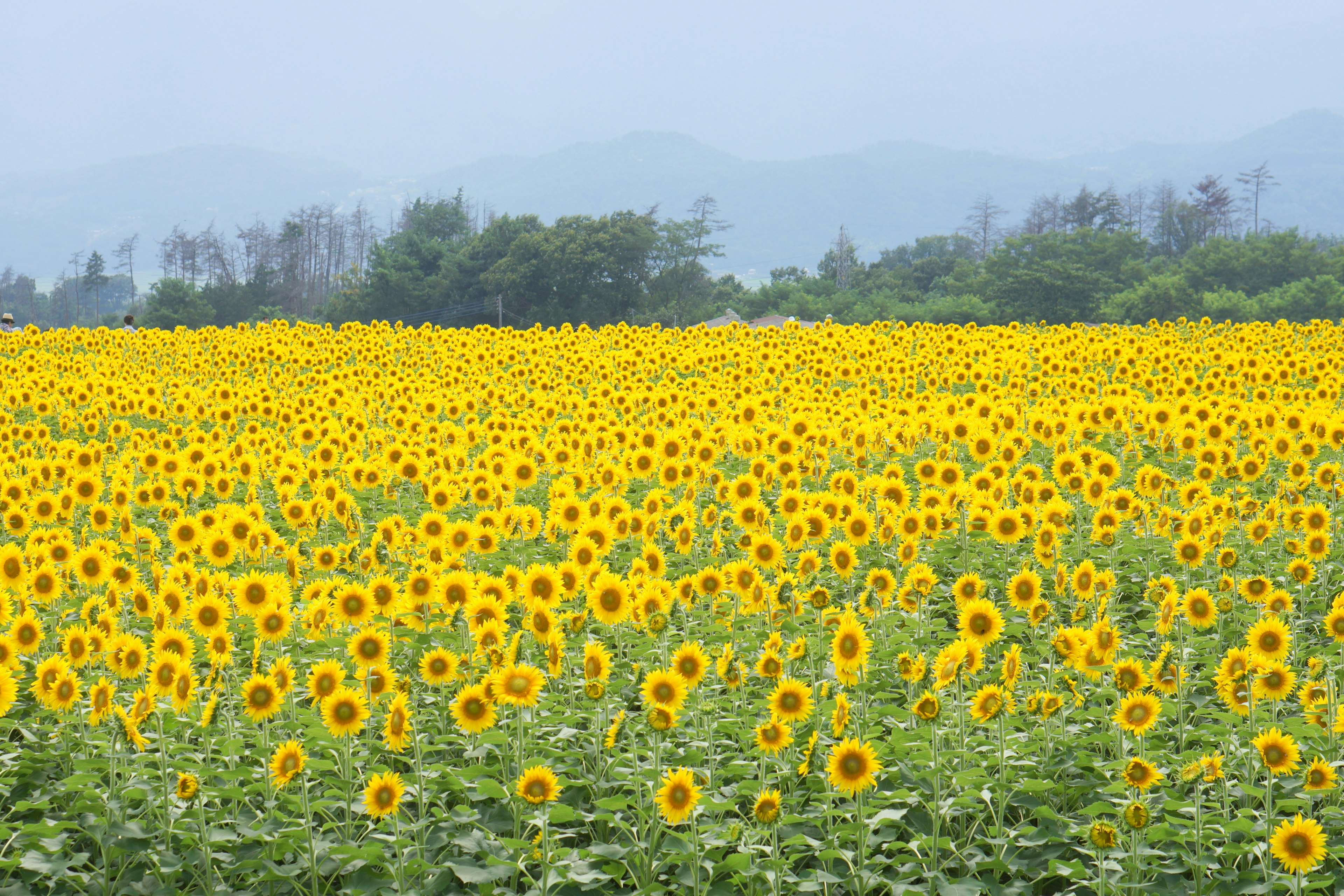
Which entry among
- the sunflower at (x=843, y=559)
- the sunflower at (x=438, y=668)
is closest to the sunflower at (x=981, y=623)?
the sunflower at (x=843, y=559)

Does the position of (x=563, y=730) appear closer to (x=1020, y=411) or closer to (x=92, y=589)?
(x=92, y=589)

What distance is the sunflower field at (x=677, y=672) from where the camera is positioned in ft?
16.3

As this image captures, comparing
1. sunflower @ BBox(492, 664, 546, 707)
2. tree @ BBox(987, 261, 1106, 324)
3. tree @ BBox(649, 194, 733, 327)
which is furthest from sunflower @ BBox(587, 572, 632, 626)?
tree @ BBox(649, 194, 733, 327)

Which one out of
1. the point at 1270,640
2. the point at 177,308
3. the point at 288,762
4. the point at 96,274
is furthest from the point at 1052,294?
the point at 96,274

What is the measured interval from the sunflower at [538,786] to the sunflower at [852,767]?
1271mm

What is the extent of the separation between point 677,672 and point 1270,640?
3.23 m

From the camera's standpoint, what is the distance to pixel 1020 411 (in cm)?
1520

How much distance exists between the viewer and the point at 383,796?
4.57 m

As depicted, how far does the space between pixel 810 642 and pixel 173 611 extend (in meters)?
4.11

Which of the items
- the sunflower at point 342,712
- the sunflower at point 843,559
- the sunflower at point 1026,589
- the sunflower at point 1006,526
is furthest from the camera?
the sunflower at point 1006,526

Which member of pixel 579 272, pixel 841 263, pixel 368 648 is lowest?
pixel 368 648

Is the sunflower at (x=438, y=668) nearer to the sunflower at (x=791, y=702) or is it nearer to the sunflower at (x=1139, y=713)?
the sunflower at (x=791, y=702)

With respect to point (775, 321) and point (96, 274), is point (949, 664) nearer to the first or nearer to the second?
point (775, 321)

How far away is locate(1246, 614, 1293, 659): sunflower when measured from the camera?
5.52 metres
